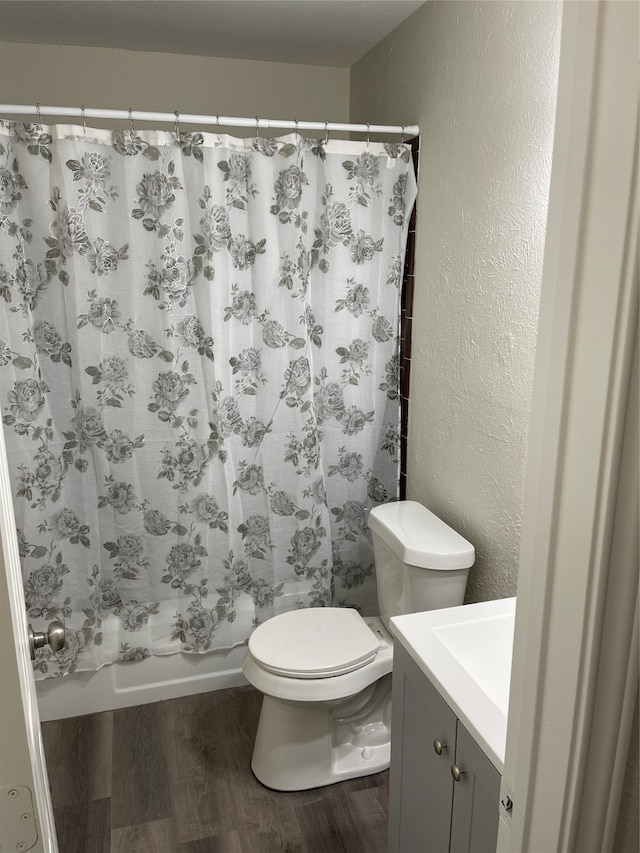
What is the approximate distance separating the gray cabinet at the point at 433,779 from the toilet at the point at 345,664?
1.40ft

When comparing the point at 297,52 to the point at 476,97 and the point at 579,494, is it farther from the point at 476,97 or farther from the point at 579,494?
the point at 579,494

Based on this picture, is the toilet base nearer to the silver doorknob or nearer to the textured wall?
the textured wall

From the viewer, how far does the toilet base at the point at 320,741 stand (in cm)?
208

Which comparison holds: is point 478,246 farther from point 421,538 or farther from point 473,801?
point 473,801

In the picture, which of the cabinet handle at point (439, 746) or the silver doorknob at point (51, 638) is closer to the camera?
the silver doorknob at point (51, 638)

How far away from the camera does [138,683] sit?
2.49m

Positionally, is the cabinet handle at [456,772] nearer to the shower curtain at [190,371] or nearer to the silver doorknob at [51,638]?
the silver doorknob at [51,638]

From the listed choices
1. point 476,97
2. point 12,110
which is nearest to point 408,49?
point 476,97

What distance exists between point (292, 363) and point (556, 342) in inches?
68.2

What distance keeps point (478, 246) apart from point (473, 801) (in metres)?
1.39

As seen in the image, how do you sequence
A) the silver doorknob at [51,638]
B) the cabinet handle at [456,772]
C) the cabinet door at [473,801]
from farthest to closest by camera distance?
the cabinet handle at [456,772], the cabinet door at [473,801], the silver doorknob at [51,638]

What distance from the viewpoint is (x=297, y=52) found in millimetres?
2615

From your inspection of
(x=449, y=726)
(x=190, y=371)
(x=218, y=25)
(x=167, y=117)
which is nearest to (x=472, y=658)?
(x=449, y=726)

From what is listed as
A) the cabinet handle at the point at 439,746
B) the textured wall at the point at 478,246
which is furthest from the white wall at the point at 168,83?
the cabinet handle at the point at 439,746
